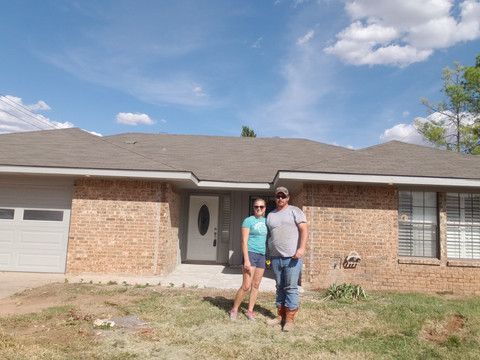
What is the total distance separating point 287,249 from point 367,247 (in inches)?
165

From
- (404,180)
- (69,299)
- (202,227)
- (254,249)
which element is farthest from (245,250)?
(202,227)

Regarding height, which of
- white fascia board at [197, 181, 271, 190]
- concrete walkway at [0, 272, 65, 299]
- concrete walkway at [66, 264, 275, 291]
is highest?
white fascia board at [197, 181, 271, 190]

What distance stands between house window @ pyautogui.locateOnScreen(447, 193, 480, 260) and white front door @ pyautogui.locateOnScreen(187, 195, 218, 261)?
6952 millimetres

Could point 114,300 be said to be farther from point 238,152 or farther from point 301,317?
point 238,152

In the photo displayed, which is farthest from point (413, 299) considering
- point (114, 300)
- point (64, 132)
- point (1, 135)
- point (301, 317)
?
point (1, 135)

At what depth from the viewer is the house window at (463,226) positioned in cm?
878

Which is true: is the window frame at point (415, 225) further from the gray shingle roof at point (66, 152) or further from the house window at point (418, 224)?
the gray shingle roof at point (66, 152)

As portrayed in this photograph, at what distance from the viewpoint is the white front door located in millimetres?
12688

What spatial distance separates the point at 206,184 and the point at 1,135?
→ 22.7 ft

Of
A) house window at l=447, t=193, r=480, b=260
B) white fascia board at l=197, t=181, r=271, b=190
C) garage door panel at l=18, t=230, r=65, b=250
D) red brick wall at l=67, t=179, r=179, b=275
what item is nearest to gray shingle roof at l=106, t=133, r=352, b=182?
white fascia board at l=197, t=181, r=271, b=190

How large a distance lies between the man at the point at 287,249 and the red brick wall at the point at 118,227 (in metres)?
4.80

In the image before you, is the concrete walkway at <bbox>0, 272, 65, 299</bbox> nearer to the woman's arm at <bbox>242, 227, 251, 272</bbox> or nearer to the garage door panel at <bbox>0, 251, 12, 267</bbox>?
the garage door panel at <bbox>0, 251, 12, 267</bbox>

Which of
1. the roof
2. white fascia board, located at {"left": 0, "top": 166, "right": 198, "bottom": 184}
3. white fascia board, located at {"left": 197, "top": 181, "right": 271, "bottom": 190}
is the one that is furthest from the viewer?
white fascia board, located at {"left": 197, "top": 181, "right": 271, "bottom": 190}

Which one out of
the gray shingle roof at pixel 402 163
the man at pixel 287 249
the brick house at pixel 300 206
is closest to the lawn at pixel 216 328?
the man at pixel 287 249
